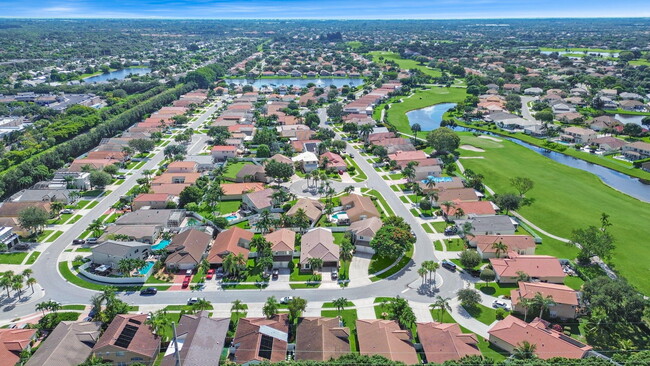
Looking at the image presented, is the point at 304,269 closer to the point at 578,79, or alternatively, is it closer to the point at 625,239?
the point at 625,239

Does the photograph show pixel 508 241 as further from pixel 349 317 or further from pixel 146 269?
pixel 146 269

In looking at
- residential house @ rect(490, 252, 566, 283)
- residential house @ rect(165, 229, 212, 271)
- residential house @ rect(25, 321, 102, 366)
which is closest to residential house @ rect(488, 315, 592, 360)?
residential house @ rect(490, 252, 566, 283)

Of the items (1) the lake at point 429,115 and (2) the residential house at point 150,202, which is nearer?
(2) the residential house at point 150,202

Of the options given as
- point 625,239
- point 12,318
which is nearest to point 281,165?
point 12,318

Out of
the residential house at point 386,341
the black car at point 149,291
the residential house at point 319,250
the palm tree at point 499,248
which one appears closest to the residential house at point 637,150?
the palm tree at point 499,248

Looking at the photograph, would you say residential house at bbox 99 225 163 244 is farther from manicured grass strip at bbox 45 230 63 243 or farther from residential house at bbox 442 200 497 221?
residential house at bbox 442 200 497 221

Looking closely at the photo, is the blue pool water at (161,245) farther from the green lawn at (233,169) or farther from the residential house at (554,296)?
the residential house at (554,296)

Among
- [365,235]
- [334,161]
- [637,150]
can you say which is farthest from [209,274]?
[637,150]
